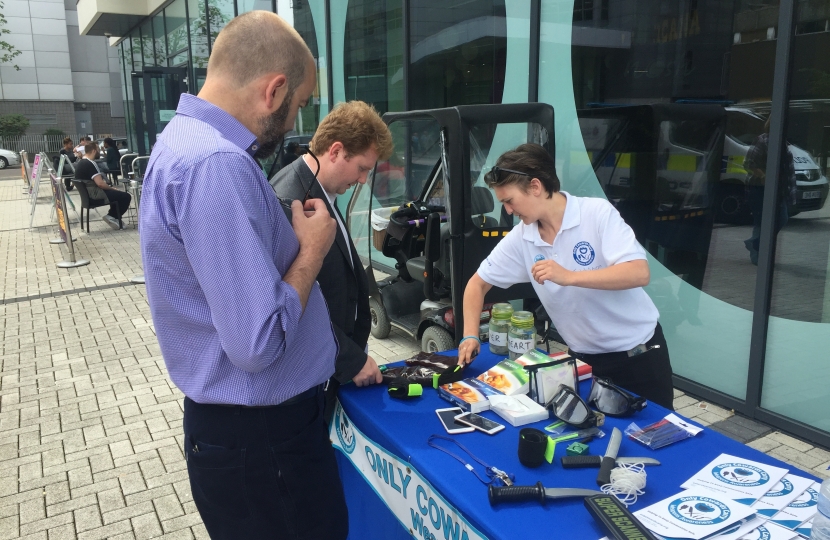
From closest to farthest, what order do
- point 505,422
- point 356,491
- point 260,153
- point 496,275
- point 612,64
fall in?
point 260,153 < point 505,422 < point 356,491 < point 496,275 < point 612,64

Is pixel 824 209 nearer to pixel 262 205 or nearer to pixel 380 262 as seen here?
pixel 262 205

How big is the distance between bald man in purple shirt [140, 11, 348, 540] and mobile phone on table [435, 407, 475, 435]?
0.39m

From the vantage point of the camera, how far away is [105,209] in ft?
49.2

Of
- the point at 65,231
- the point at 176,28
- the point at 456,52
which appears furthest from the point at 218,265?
the point at 176,28

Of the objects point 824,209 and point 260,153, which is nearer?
point 260,153

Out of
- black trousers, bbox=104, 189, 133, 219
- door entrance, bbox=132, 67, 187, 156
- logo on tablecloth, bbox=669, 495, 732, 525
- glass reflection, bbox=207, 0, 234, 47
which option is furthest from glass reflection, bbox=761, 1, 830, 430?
door entrance, bbox=132, 67, 187, 156

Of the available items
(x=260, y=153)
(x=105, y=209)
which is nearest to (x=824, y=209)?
(x=260, y=153)

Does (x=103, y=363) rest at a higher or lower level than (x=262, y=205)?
lower

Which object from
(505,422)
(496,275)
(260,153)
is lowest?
(505,422)

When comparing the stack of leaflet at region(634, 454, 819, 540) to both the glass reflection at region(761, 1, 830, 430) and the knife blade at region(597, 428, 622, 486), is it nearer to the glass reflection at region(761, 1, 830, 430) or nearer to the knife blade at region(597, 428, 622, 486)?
the knife blade at region(597, 428, 622, 486)

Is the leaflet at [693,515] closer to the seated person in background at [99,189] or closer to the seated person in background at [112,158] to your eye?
the seated person in background at [99,189]

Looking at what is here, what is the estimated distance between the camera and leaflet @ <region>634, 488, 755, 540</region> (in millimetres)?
1404

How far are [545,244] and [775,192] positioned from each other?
199cm

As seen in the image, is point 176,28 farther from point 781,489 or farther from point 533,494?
point 781,489
